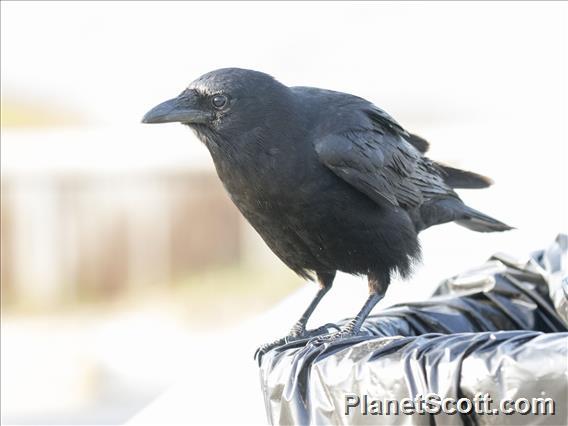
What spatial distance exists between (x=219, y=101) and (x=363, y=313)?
881mm

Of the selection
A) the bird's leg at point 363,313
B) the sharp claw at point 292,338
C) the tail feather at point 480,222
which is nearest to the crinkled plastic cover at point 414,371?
the bird's leg at point 363,313

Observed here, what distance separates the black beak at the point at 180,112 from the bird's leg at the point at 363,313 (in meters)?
0.83

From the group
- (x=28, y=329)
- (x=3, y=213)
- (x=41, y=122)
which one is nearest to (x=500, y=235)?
(x=28, y=329)

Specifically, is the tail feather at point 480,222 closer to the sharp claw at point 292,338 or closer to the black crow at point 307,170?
the black crow at point 307,170

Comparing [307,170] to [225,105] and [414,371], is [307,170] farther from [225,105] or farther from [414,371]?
[414,371]

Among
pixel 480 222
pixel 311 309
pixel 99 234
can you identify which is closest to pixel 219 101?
pixel 311 309

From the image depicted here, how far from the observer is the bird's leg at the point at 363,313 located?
3416 millimetres

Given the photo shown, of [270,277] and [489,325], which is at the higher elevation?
[489,325]

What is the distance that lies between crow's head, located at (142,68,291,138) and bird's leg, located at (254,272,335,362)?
702 mm

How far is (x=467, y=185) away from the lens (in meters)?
4.20

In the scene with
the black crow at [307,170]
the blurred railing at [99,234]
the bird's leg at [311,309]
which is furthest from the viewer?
the blurred railing at [99,234]

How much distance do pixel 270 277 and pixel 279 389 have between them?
11739mm

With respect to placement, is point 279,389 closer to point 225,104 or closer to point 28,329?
point 225,104

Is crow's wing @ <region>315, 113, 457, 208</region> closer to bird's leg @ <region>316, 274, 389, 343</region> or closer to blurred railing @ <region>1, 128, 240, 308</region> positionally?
bird's leg @ <region>316, 274, 389, 343</region>
